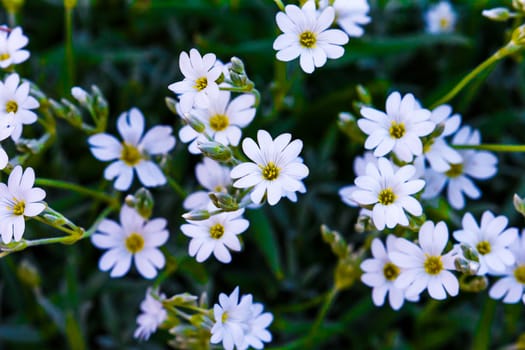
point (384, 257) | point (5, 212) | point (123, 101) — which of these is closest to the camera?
point (5, 212)

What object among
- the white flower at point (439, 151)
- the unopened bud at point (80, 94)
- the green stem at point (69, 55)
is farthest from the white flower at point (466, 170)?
the green stem at point (69, 55)

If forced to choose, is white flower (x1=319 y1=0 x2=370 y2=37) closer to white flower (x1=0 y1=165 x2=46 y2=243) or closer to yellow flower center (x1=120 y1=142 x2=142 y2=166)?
yellow flower center (x1=120 y1=142 x2=142 y2=166)

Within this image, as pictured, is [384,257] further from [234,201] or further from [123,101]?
[123,101]

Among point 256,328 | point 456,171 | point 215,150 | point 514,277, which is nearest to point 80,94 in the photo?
point 215,150

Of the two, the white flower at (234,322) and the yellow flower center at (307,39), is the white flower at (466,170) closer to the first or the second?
the yellow flower center at (307,39)

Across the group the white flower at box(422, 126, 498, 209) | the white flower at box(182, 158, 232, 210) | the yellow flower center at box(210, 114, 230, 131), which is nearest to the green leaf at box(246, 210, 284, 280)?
the white flower at box(182, 158, 232, 210)

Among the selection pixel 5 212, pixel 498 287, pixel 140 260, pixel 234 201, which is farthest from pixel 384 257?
pixel 5 212
